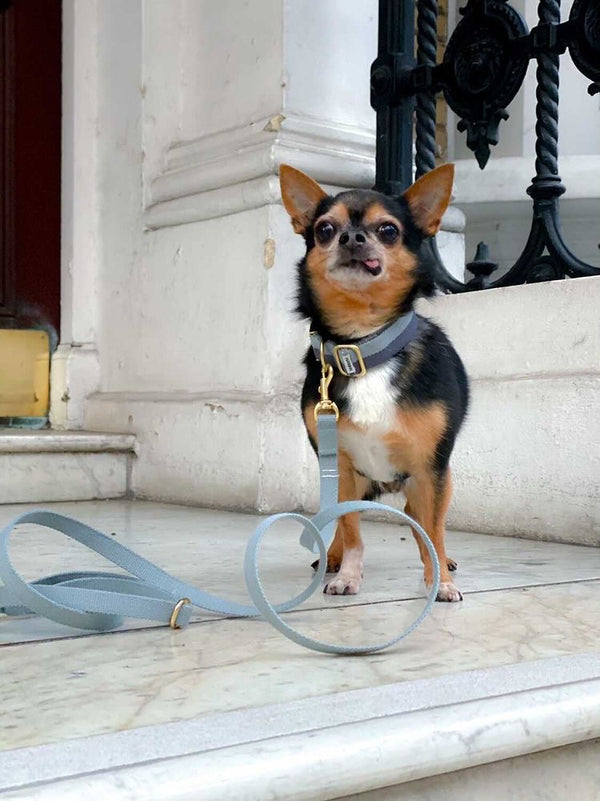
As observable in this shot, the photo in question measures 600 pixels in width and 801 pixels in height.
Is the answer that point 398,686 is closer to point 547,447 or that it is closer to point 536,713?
point 536,713

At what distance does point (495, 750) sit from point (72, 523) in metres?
0.66

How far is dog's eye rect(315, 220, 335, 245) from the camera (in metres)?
1.50

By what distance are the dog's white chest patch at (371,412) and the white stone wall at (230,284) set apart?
77cm

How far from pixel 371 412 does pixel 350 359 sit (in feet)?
0.28

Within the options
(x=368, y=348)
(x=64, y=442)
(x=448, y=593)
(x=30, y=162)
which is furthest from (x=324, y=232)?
(x=30, y=162)

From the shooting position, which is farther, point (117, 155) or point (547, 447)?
point (117, 155)

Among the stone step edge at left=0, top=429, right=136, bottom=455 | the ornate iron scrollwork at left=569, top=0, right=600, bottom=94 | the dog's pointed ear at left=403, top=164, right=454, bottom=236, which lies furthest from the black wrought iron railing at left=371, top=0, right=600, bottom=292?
the stone step edge at left=0, top=429, right=136, bottom=455

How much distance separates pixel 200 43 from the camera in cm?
296

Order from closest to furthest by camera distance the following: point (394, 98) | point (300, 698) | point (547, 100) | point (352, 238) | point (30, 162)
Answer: point (300, 698), point (352, 238), point (547, 100), point (394, 98), point (30, 162)

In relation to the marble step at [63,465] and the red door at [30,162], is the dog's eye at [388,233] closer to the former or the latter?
the marble step at [63,465]

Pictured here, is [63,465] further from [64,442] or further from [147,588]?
[147,588]

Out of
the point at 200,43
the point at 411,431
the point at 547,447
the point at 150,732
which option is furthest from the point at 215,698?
the point at 200,43

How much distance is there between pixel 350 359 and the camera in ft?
4.89

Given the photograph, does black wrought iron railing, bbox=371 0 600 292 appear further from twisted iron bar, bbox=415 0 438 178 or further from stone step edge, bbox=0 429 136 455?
stone step edge, bbox=0 429 136 455
